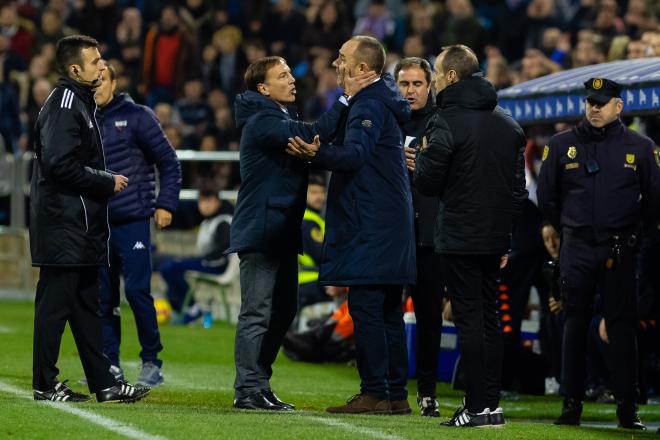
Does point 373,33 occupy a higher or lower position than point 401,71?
higher

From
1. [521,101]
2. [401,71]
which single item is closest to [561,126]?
[521,101]

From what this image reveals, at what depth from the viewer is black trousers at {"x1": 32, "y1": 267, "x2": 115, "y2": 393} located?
912 cm

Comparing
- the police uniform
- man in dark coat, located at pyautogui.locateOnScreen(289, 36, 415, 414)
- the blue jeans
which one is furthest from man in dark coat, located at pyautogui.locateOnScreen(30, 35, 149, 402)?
the police uniform

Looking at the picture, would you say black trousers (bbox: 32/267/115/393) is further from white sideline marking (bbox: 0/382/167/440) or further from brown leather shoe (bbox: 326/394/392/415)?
brown leather shoe (bbox: 326/394/392/415)

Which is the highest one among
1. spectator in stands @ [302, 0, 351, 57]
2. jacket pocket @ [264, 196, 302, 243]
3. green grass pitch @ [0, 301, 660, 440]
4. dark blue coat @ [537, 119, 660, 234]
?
spectator in stands @ [302, 0, 351, 57]

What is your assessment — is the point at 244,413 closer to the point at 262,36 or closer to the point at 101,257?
the point at 101,257

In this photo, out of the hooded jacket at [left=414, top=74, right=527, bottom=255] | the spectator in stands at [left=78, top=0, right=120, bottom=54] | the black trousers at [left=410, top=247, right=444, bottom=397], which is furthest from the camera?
the spectator in stands at [left=78, top=0, right=120, bottom=54]

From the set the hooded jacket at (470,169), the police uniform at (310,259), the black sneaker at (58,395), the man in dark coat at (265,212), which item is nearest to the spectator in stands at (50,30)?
the police uniform at (310,259)

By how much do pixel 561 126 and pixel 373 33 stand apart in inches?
280

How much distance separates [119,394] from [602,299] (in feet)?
9.82

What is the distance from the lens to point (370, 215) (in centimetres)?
900

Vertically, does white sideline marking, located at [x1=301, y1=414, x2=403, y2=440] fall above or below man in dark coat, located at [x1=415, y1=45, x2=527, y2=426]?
below

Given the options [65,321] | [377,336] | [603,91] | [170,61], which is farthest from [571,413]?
[170,61]

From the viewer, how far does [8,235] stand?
1952cm
